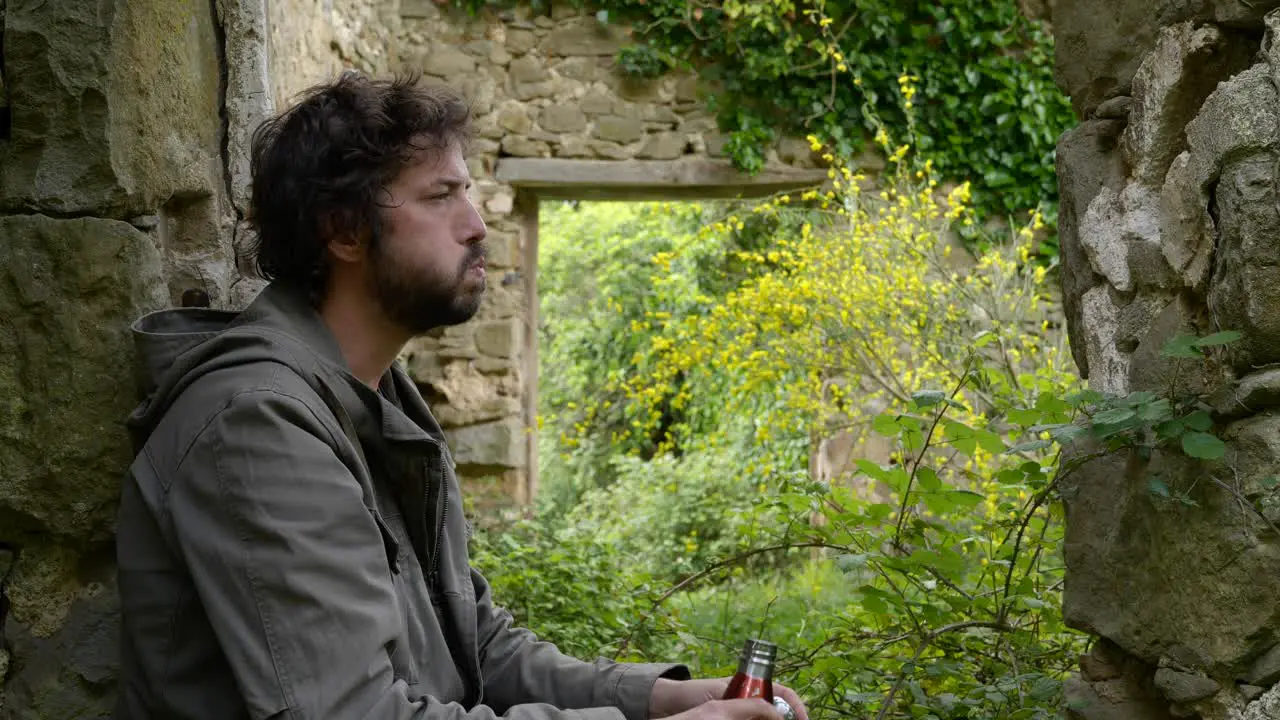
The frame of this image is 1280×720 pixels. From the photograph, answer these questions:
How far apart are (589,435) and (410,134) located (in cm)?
949

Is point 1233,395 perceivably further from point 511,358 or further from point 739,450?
point 739,450

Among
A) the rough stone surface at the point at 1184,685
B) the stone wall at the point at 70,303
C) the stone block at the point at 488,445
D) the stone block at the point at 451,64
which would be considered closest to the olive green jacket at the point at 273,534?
the stone wall at the point at 70,303

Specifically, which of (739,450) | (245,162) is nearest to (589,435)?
(739,450)

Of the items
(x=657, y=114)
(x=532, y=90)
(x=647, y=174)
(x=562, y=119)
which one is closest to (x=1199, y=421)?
(x=647, y=174)

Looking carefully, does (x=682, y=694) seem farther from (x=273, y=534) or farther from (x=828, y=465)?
(x=828, y=465)

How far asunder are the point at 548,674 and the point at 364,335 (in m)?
0.67

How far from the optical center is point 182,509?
1521mm

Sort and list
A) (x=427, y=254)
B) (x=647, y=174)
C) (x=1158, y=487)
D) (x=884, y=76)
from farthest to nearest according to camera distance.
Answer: (x=647, y=174) < (x=884, y=76) < (x=427, y=254) < (x=1158, y=487)

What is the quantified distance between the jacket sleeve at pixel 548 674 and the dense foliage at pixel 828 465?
63cm

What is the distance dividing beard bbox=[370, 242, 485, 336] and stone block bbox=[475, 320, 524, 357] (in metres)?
5.20

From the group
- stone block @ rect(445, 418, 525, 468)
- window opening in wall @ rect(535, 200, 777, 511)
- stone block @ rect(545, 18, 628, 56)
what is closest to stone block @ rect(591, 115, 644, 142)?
stone block @ rect(545, 18, 628, 56)

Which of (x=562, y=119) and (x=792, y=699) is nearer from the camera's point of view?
(x=792, y=699)

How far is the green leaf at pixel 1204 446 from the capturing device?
5.17 ft

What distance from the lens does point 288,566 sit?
4.82 feet
